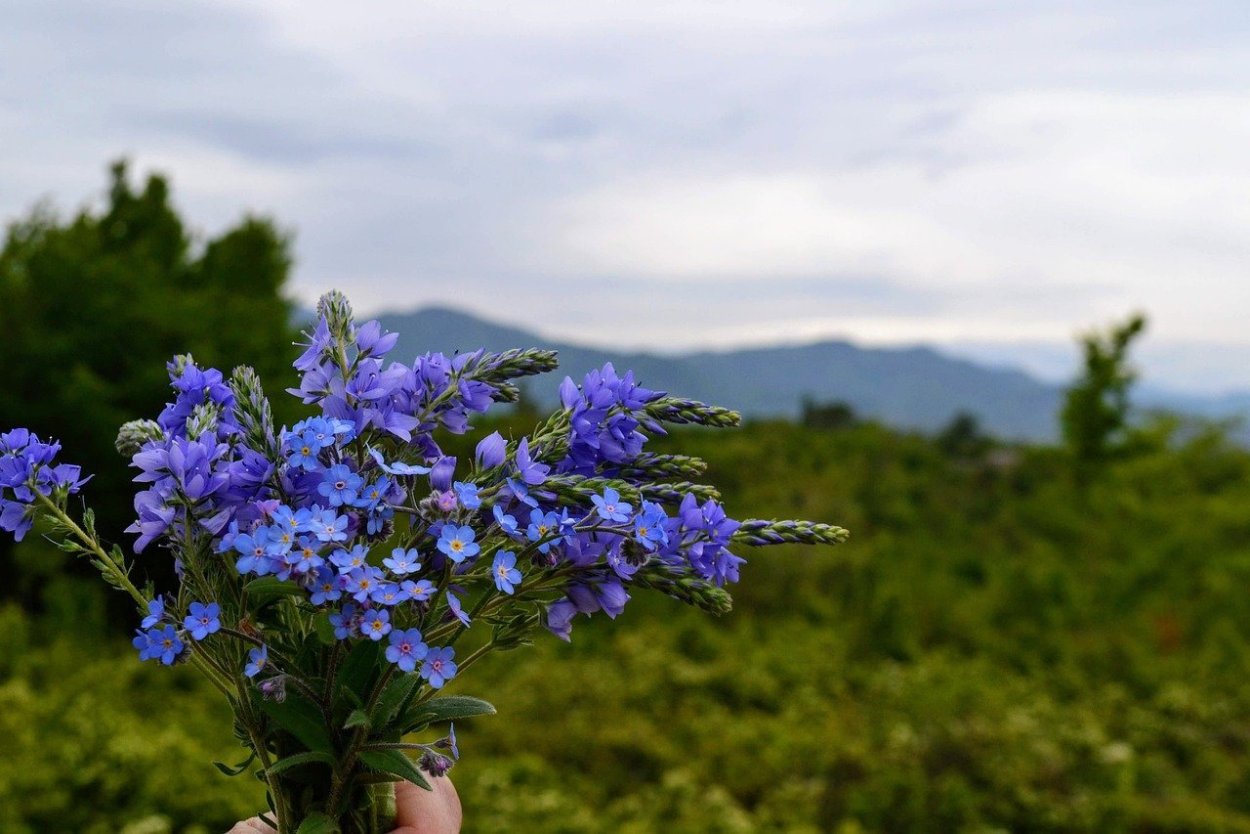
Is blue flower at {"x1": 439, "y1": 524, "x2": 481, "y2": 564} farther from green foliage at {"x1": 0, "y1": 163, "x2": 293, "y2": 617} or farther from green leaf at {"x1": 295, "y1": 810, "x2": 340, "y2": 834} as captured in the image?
green foliage at {"x1": 0, "y1": 163, "x2": 293, "y2": 617}

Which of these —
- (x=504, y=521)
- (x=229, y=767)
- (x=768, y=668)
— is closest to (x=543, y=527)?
(x=504, y=521)

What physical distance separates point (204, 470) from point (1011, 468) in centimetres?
1993

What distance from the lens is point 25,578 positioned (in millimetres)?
10867

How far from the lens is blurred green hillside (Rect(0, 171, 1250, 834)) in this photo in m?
6.02

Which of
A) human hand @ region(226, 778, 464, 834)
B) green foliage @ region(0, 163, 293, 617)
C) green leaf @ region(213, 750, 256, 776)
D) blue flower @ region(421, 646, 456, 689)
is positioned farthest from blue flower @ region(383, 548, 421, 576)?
green foliage @ region(0, 163, 293, 617)

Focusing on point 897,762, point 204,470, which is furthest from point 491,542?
point 897,762

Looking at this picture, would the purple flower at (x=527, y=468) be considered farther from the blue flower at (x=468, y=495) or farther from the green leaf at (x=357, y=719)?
the green leaf at (x=357, y=719)

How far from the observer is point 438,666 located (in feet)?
4.65

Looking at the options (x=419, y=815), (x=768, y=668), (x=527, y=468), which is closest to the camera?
(x=527, y=468)

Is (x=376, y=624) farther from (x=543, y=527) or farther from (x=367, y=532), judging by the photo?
(x=543, y=527)

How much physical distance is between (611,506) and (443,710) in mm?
441

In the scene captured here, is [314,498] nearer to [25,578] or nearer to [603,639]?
[603,639]

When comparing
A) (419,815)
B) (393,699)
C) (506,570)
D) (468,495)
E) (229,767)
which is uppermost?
(468,495)

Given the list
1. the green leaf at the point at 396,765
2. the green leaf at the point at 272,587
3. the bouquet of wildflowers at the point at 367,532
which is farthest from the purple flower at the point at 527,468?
the green leaf at the point at 396,765
